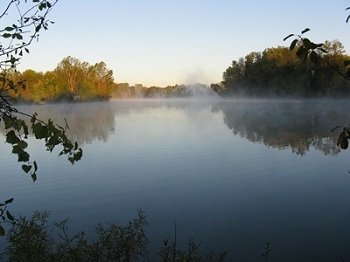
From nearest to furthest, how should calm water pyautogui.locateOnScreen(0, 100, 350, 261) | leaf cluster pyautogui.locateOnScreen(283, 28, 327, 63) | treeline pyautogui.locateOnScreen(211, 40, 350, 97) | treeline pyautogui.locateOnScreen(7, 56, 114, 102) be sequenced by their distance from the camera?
leaf cluster pyautogui.locateOnScreen(283, 28, 327, 63) < calm water pyautogui.locateOnScreen(0, 100, 350, 261) < treeline pyautogui.locateOnScreen(211, 40, 350, 97) < treeline pyautogui.locateOnScreen(7, 56, 114, 102)

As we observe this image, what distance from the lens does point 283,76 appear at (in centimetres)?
8406

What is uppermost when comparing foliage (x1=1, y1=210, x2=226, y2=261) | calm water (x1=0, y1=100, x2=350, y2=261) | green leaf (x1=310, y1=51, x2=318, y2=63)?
green leaf (x1=310, y1=51, x2=318, y2=63)

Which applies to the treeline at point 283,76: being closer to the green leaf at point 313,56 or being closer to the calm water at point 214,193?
the calm water at point 214,193

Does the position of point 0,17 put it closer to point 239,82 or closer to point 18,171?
point 18,171

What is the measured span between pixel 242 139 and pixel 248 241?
15.8 meters

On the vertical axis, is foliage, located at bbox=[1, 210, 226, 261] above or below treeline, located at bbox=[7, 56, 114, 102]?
below

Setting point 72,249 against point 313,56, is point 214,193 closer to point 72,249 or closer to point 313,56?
point 72,249

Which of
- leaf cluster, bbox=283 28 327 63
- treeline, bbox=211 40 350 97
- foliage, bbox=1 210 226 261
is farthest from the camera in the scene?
treeline, bbox=211 40 350 97

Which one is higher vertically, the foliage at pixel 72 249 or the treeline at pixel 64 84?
the treeline at pixel 64 84

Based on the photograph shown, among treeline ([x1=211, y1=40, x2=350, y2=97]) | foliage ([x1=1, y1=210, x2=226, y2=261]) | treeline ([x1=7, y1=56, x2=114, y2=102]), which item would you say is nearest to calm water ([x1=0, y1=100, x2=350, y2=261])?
foliage ([x1=1, y1=210, x2=226, y2=261])

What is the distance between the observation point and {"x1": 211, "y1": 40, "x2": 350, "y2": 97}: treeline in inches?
2746

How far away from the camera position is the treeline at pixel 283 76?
69750mm

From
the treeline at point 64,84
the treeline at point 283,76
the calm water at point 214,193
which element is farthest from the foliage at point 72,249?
the treeline at point 64,84

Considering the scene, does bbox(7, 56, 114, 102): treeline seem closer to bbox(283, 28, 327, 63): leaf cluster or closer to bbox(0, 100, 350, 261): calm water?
bbox(0, 100, 350, 261): calm water
